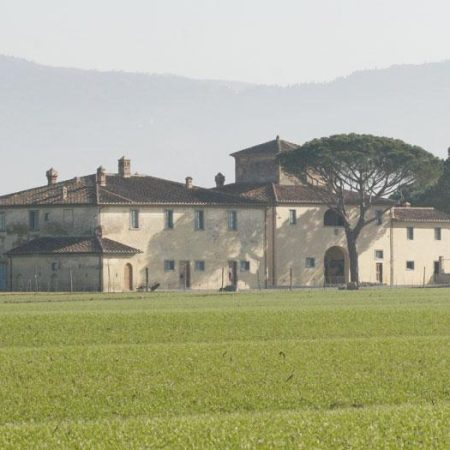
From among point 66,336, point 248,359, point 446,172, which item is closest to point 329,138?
point 446,172

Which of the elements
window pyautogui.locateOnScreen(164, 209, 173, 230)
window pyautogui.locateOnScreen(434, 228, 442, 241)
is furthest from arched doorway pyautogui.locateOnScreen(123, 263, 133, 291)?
window pyautogui.locateOnScreen(434, 228, 442, 241)

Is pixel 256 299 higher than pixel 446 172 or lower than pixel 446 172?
lower

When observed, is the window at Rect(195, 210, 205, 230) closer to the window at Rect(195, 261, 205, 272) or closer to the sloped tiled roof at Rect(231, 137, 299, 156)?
the window at Rect(195, 261, 205, 272)

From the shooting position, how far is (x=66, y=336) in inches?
2009

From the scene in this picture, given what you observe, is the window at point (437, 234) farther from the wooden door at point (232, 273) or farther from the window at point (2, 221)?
the window at point (2, 221)

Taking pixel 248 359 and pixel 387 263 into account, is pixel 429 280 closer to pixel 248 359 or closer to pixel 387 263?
pixel 387 263

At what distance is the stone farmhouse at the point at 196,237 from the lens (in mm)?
101812

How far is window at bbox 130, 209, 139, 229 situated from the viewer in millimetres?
105938

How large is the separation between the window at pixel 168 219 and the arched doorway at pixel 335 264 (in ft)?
44.0

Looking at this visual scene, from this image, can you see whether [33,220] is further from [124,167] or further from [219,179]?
[219,179]

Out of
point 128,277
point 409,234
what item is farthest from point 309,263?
point 128,277

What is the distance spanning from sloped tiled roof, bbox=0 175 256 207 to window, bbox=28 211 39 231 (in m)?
0.65

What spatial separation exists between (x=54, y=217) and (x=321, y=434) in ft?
257

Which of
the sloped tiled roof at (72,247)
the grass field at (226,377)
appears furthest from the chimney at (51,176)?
the grass field at (226,377)
